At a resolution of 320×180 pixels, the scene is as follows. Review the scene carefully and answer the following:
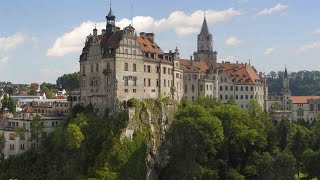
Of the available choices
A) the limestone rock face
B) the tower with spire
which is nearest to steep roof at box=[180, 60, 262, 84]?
the tower with spire

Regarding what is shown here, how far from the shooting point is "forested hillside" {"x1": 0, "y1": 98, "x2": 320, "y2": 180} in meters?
77.4

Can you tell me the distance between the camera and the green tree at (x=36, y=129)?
84.4 m

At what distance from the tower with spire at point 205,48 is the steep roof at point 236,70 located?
9.08 feet

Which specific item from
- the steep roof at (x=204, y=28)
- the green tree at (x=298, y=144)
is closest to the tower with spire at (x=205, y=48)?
the steep roof at (x=204, y=28)

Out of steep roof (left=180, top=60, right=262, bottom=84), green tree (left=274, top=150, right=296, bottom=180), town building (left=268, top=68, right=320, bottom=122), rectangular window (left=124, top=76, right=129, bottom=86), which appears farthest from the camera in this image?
town building (left=268, top=68, right=320, bottom=122)

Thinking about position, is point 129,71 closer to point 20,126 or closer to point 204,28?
point 20,126

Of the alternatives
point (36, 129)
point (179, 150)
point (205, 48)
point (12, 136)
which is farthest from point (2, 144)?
point (205, 48)

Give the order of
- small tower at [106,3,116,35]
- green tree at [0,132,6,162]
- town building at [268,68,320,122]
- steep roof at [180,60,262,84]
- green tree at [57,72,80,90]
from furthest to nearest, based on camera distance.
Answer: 1. green tree at [57,72,80,90]
2. town building at [268,68,320,122]
3. steep roof at [180,60,262,84]
4. small tower at [106,3,116,35]
5. green tree at [0,132,6,162]

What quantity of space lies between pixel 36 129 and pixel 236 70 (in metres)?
56.6

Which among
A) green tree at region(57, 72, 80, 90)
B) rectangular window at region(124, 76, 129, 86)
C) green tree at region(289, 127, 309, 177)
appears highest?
green tree at region(57, 72, 80, 90)

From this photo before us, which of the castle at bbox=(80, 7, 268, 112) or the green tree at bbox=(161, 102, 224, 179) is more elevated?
the castle at bbox=(80, 7, 268, 112)

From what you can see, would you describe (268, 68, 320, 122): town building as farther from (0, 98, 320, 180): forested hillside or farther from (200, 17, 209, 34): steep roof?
(0, 98, 320, 180): forested hillside

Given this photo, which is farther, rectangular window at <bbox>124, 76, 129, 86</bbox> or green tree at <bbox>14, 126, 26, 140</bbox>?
rectangular window at <bbox>124, 76, 129, 86</bbox>

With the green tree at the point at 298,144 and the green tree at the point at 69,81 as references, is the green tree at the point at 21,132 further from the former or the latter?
the green tree at the point at 69,81
